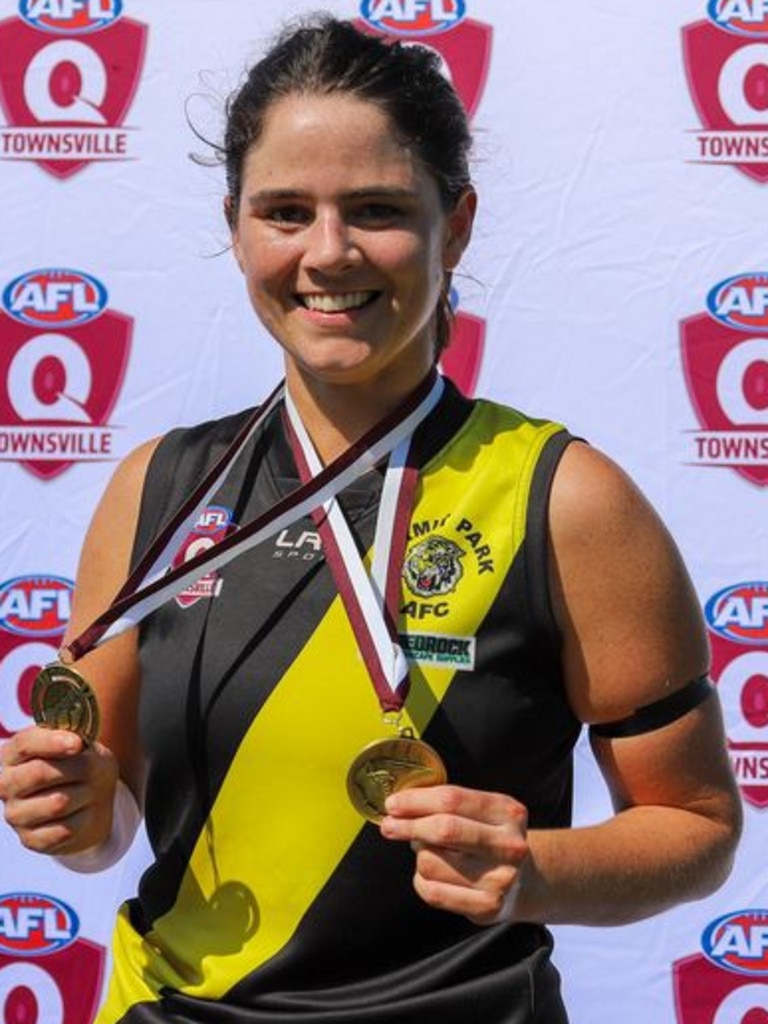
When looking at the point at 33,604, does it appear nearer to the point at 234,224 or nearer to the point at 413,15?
the point at 413,15

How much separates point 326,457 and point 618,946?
1148mm

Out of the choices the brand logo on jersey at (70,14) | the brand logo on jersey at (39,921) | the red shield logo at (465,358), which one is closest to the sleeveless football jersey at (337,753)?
the red shield logo at (465,358)

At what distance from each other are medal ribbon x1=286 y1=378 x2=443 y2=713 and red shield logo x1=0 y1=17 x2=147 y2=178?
1.09m

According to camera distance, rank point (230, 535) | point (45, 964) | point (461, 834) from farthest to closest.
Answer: point (45, 964)
point (230, 535)
point (461, 834)

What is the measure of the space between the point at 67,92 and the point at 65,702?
1263 millimetres

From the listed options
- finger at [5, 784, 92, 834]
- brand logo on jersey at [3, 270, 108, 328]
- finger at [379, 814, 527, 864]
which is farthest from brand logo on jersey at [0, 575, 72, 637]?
finger at [379, 814, 527, 864]

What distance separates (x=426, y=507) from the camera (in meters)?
1.29

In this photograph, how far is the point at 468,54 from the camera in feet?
7.39

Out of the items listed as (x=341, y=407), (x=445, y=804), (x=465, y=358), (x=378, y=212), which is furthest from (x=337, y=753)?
(x=465, y=358)

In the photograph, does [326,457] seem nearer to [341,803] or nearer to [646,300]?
[341,803]

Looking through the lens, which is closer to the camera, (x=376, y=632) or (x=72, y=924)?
(x=376, y=632)

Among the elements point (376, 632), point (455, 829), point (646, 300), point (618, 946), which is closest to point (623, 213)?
point (646, 300)

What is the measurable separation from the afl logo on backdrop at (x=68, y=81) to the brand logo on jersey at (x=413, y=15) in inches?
12.2

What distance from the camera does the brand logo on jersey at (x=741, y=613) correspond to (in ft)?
7.41
